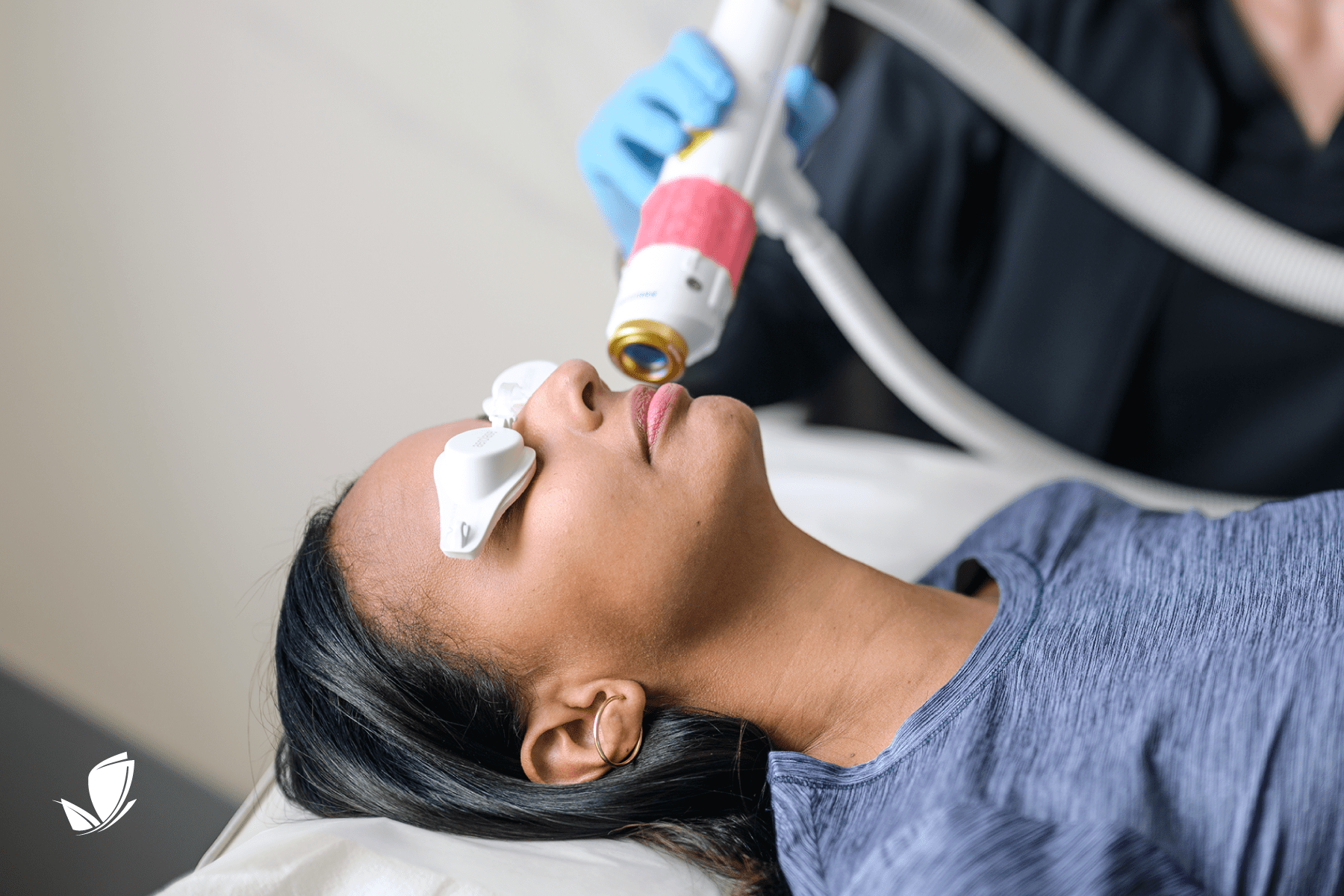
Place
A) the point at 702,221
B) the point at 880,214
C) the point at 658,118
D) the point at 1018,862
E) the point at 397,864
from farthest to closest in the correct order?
the point at 880,214 → the point at 658,118 → the point at 702,221 → the point at 397,864 → the point at 1018,862

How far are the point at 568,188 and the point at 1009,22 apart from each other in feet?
2.14

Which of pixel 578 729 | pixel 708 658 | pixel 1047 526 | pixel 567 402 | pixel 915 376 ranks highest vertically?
pixel 915 376

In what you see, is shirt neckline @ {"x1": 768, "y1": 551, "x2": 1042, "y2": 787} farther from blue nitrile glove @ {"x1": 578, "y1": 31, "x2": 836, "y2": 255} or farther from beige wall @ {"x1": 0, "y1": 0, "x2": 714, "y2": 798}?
beige wall @ {"x1": 0, "y1": 0, "x2": 714, "y2": 798}

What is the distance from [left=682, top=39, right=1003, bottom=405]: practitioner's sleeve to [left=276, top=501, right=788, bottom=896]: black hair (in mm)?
643

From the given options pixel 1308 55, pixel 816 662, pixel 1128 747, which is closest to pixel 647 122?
pixel 816 662

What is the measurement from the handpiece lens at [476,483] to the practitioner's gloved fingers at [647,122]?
386 mm

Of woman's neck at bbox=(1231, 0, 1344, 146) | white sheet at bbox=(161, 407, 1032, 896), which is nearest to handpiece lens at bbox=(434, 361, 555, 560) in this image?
white sheet at bbox=(161, 407, 1032, 896)

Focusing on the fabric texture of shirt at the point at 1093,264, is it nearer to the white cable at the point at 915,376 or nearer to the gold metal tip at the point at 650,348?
the white cable at the point at 915,376

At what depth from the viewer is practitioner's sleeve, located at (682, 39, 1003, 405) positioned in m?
1.32

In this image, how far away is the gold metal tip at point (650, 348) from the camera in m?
0.77

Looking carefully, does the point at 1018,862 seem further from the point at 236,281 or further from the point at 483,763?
the point at 236,281

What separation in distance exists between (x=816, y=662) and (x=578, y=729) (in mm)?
218

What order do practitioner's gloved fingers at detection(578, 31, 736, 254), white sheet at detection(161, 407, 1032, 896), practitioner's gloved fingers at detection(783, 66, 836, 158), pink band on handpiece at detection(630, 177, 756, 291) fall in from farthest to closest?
practitioner's gloved fingers at detection(783, 66, 836, 158) → practitioner's gloved fingers at detection(578, 31, 736, 254) → pink band on handpiece at detection(630, 177, 756, 291) → white sheet at detection(161, 407, 1032, 896)

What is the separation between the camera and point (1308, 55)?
115 cm
